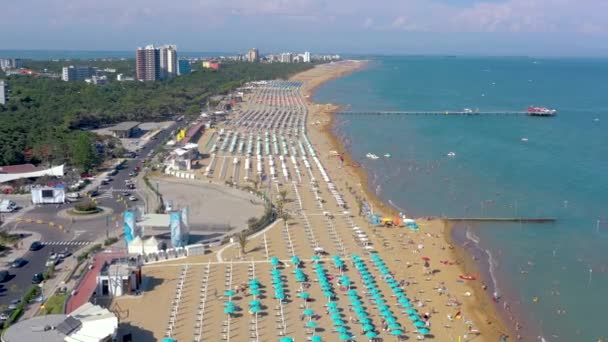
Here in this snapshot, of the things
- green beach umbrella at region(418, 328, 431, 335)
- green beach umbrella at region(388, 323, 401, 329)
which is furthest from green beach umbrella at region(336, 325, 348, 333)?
green beach umbrella at region(418, 328, 431, 335)

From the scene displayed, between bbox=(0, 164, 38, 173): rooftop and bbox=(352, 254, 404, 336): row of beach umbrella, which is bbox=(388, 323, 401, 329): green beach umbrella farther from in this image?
bbox=(0, 164, 38, 173): rooftop

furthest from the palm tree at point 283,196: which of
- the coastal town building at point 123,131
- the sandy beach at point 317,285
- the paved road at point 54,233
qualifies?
the coastal town building at point 123,131

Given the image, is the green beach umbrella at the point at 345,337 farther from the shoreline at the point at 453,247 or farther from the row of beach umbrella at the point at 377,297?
the shoreline at the point at 453,247

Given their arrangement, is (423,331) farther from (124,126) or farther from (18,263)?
(124,126)

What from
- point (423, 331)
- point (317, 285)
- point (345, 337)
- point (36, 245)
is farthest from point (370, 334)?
point (36, 245)

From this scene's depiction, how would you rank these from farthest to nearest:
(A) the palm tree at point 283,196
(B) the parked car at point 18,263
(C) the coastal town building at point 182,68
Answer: (C) the coastal town building at point 182,68
(A) the palm tree at point 283,196
(B) the parked car at point 18,263
